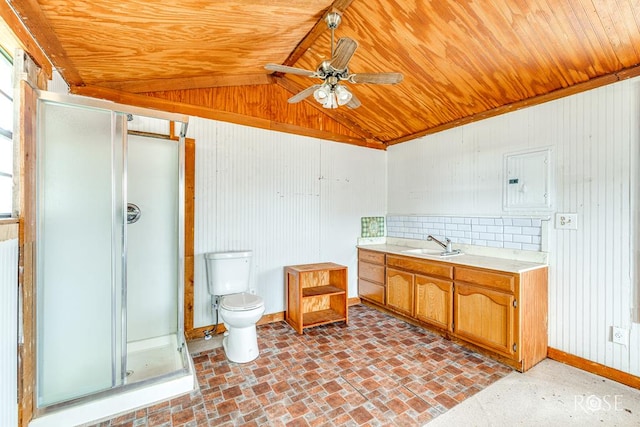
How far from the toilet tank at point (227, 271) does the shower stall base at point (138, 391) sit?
0.61m

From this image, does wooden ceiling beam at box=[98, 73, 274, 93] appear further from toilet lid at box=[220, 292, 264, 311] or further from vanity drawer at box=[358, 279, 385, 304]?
vanity drawer at box=[358, 279, 385, 304]

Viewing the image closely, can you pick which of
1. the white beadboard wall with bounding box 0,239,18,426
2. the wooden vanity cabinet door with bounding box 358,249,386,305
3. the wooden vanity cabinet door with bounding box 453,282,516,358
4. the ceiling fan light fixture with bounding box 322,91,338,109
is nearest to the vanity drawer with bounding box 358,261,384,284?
the wooden vanity cabinet door with bounding box 358,249,386,305

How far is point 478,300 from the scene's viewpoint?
2.47 metres

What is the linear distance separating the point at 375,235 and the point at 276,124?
2.02m

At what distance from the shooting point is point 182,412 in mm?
1777

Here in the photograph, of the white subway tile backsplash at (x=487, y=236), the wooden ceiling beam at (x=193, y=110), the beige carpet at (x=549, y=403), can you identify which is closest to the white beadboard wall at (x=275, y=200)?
the wooden ceiling beam at (x=193, y=110)

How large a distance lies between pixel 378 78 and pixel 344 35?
701 millimetres

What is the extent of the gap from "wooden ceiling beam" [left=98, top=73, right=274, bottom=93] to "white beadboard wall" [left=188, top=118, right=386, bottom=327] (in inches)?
14.7

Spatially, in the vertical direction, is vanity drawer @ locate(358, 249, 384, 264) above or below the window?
below

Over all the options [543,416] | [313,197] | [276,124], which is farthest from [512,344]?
[276,124]

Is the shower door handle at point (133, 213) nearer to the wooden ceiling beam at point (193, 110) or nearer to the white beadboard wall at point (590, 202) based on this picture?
the wooden ceiling beam at point (193, 110)

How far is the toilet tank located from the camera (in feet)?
8.84

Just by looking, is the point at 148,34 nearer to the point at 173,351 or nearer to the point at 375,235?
the point at 173,351

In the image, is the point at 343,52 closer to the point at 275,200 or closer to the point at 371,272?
the point at 275,200
